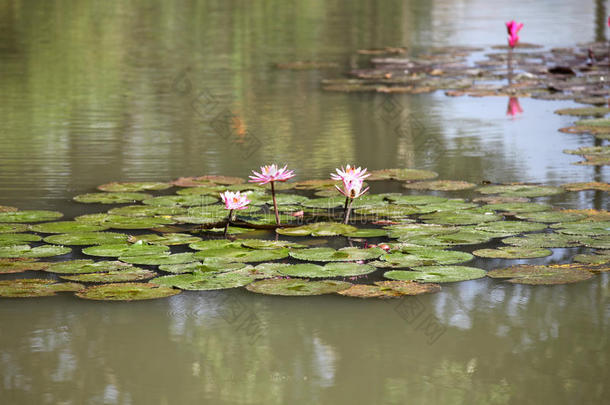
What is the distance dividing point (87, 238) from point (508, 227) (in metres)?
1.87

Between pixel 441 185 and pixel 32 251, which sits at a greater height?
pixel 441 185

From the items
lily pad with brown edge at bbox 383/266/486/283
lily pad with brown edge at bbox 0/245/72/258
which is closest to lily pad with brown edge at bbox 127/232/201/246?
lily pad with brown edge at bbox 0/245/72/258

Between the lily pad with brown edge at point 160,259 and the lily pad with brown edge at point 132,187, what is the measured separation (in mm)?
1404

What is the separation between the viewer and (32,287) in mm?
3641

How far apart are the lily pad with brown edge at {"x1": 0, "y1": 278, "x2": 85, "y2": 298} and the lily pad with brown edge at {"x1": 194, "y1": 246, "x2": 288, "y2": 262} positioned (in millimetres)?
586

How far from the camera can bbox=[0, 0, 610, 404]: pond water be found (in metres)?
2.84

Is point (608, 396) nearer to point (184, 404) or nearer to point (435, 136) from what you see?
point (184, 404)

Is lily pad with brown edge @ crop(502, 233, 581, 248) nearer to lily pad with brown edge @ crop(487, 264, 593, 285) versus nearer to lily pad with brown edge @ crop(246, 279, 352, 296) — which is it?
lily pad with brown edge @ crop(487, 264, 593, 285)

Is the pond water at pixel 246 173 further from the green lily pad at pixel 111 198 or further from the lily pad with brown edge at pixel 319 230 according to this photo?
the lily pad with brown edge at pixel 319 230

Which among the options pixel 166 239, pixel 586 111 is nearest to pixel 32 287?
pixel 166 239

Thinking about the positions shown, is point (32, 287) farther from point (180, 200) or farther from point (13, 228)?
point (180, 200)

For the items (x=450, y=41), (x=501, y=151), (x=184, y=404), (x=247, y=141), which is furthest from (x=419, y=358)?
(x=450, y=41)

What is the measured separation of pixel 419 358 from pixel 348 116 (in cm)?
526

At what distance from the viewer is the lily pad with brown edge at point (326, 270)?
12.2ft
